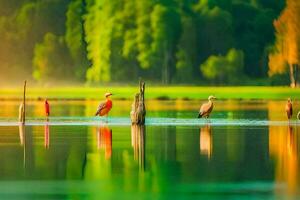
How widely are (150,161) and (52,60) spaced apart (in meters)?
101

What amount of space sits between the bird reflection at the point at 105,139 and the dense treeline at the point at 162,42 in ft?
233

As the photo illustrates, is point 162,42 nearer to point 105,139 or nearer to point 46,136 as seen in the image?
point 46,136

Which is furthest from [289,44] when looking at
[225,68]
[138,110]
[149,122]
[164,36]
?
[138,110]

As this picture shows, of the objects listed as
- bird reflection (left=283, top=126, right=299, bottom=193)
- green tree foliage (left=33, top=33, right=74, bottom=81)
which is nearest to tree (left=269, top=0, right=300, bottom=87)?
green tree foliage (left=33, top=33, right=74, bottom=81)

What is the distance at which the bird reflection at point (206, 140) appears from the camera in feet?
94.8

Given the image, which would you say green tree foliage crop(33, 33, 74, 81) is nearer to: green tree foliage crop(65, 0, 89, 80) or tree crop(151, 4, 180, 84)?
green tree foliage crop(65, 0, 89, 80)

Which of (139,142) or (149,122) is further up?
(149,122)

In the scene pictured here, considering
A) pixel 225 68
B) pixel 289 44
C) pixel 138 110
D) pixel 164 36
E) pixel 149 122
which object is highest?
pixel 164 36

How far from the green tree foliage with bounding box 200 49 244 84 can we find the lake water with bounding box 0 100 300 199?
223ft

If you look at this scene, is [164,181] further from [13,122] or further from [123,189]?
[13,122]

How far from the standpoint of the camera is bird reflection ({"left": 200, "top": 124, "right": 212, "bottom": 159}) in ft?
94.8

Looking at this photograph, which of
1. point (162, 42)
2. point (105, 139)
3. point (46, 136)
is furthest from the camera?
point (162, 42)

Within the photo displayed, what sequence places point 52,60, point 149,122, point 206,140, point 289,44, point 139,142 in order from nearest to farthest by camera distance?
point 139,142, point 206,140, point 149,122, point 289,44, point 52,60

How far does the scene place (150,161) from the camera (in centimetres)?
2620
